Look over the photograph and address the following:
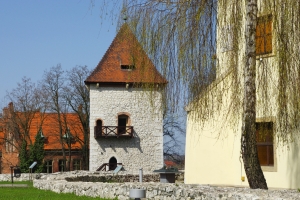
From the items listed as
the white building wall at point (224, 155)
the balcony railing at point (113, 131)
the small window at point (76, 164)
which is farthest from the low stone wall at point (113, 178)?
the small window at point (76, 164)

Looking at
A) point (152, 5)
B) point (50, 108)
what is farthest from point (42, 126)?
point (152, 5)

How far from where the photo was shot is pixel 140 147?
116 feet

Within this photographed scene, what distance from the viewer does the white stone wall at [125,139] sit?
34.6 metres

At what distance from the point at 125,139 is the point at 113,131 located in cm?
102

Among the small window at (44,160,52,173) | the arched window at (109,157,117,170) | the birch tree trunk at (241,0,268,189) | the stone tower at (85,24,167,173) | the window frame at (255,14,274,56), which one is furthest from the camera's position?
the small window at (44,160,52,173)

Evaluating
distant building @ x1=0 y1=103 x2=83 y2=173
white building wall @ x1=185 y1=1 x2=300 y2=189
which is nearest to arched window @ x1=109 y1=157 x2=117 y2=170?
distant building @ x1=0 y1=103 x2=83 y2=173

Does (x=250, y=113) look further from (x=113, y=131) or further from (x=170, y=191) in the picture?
(x=113, y=131)

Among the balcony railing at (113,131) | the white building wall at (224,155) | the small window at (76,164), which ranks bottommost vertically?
the small window at (76,164)

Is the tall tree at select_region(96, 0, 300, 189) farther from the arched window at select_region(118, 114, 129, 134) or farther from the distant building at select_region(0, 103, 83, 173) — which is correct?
the distant building at select_region(0, 103, 83, 173)

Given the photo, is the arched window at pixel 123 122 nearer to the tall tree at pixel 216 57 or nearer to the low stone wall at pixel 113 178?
the low stone wall at pixel 113 178

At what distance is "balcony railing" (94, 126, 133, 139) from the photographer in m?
34.4

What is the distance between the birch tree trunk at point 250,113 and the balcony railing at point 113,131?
2454 cm

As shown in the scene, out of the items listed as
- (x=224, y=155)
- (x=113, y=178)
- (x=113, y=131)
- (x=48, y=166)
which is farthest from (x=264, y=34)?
(x=48, y=166)

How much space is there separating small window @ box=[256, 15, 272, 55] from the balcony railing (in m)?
24.0
